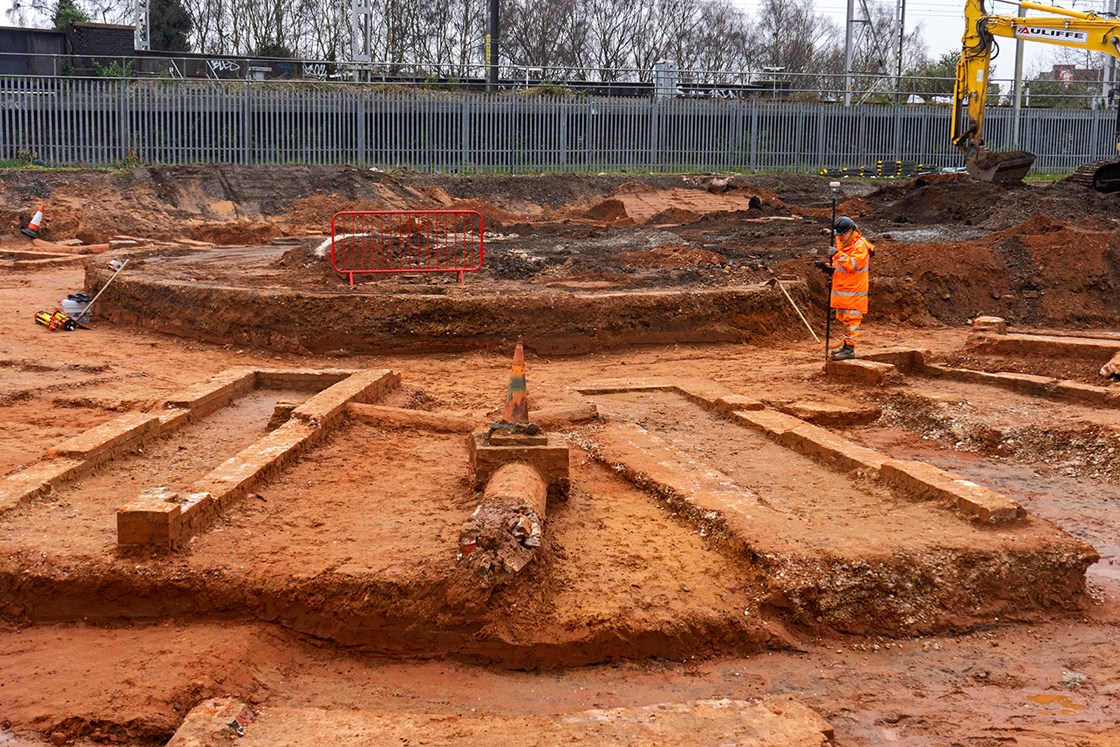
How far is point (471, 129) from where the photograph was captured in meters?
31.4

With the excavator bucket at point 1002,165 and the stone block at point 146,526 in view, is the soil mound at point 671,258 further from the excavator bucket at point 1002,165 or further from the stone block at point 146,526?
the stone block at point 146,526

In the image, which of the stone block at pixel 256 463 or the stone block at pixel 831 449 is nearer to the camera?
the stone block at pixel 256 463

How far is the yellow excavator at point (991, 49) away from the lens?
2197cm

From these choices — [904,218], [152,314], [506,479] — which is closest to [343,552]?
[506,479]

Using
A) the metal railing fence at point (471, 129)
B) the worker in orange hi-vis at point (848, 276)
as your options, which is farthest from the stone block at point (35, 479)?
the metal railing fence at point (471, 129)

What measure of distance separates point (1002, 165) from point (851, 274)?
1399 centimetres

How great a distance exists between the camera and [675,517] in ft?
20.7

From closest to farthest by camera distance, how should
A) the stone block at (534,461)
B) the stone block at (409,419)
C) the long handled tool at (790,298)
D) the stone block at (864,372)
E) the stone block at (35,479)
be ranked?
the stone block at (35,479)
the stone block at (534,461)
the stone block at (409,419)
the stone block at (864,372)
the long handled tool at (790,298)

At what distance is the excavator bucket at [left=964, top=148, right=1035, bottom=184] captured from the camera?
2333 cm

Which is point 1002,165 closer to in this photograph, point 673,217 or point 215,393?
point 673,217

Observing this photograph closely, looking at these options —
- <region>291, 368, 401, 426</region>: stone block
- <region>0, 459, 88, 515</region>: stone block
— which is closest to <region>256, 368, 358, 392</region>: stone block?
<region>291, 368, 401, 426</region>: stone block

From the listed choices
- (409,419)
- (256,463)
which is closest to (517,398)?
(256,463)

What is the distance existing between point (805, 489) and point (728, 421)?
6.89 feet

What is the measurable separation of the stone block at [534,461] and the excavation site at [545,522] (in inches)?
0.7
